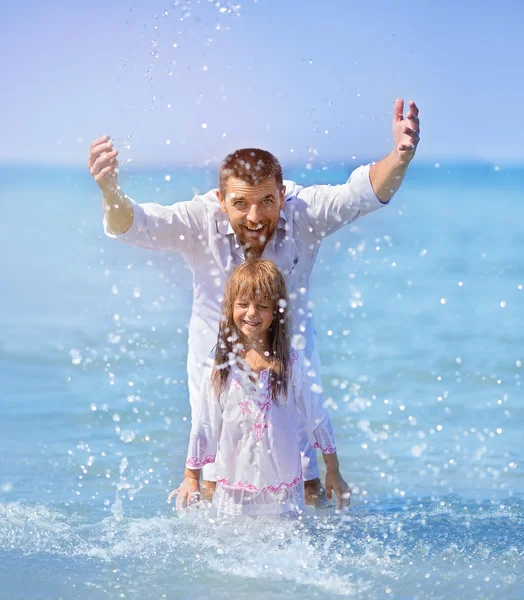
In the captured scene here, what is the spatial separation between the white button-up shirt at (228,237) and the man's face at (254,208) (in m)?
0.06

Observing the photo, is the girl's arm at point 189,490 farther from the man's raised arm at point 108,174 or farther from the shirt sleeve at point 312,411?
the man's raised arm at point 108,174

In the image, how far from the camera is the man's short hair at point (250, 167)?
5.37 meters

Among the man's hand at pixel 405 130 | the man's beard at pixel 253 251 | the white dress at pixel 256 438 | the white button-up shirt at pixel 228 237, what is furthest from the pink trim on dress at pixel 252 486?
the man's hand at pixel 405 130

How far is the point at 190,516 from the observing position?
18.1 ft

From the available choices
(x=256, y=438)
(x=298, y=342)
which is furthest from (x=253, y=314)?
(x=256, y=438)

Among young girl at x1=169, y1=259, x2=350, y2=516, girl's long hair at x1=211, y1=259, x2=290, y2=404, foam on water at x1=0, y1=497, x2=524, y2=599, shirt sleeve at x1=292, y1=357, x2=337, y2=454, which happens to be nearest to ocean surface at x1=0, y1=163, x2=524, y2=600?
foam on water at x1=0, y1=497, x2=524, y2=599

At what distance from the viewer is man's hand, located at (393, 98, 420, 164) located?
17.5 ft

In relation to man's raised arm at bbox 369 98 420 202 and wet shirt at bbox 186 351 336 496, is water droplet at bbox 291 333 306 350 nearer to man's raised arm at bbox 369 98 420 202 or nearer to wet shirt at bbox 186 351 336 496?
wet shirt at bbox 186 351 336 496

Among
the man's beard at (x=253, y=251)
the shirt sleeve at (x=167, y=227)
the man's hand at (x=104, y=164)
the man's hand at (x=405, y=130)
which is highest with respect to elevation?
the man's hand at (x=405, y=130)

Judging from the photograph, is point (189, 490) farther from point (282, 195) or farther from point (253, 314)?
point (282, 195)

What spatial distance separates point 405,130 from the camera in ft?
17.6

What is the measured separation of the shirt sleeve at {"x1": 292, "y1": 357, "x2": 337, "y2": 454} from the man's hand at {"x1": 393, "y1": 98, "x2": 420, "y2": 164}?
102 centimetres

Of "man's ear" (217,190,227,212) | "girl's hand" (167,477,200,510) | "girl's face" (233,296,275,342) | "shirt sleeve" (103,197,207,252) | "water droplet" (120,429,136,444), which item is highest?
"man's ear" (217,190,227,212)

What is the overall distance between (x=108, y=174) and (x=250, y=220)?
0.64 meters
